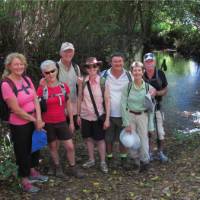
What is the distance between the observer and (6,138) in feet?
25.4

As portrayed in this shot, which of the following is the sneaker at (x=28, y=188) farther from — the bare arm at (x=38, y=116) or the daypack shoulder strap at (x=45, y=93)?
the daypack shoulder strap at (x=45, y=93)

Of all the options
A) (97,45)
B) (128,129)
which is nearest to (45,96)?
(128,129)

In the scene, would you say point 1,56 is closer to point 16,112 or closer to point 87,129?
point 87,129

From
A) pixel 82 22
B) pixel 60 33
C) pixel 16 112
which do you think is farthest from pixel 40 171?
pixel 82 22

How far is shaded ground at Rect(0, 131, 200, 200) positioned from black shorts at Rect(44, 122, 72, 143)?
627mm

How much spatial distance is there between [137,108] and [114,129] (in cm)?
55

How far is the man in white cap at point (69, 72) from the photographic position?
627 cm

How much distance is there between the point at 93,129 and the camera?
6.38m

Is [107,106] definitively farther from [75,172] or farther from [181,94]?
[181,94]

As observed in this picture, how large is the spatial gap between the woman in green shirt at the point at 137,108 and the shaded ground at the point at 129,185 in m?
0.52

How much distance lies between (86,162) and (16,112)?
77.0 inches

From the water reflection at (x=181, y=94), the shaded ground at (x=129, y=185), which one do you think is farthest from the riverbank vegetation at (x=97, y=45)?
the water reflection at (x=181, y=94)

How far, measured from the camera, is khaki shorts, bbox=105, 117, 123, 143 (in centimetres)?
642

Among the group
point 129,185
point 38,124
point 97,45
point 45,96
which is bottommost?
point 129,185
